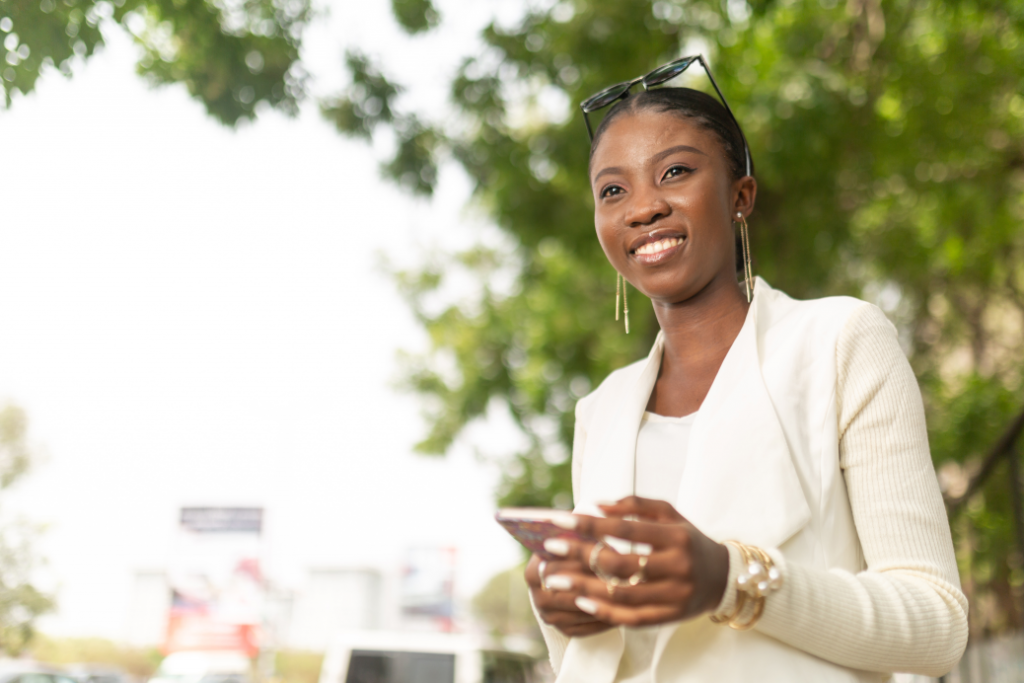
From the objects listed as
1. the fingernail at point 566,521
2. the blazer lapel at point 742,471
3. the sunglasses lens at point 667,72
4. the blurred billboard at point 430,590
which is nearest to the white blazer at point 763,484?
the blazer lapel at point 742,471

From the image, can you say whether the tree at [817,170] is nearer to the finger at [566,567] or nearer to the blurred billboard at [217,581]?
the finger at [566,567]

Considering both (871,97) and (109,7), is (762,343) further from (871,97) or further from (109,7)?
(871,97)

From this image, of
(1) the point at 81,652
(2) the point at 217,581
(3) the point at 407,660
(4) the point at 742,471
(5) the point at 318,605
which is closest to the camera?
(4) the point at 742,471

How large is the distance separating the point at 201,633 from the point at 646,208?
16.1 m

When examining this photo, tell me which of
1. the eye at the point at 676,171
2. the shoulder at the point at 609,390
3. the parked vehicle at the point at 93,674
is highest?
the eye at the point at 676,171

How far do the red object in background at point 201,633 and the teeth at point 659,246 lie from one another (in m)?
15.3

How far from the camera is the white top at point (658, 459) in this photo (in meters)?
1.30

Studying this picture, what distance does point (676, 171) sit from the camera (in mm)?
1448

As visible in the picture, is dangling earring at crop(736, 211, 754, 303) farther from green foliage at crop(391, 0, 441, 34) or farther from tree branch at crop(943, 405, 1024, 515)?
green foliage at crop(391, 0, 441, 34)

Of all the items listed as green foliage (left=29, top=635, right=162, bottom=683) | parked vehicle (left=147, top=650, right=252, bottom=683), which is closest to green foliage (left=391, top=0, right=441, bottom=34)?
green foliage (left=29, top=635, right=162, bottom=683)

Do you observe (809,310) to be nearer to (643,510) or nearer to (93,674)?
(643,510)

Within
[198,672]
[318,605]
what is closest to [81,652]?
[198,672]

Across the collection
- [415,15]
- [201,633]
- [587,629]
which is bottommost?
[587,629]

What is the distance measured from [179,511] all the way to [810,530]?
17.9 meters
